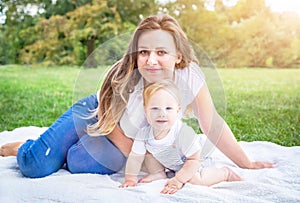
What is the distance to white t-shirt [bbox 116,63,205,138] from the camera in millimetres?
1405

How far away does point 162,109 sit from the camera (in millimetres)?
1360

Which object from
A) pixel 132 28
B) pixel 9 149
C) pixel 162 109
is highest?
pixel 132 28

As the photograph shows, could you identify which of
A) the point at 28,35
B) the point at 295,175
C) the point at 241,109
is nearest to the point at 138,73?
the point at 295,175

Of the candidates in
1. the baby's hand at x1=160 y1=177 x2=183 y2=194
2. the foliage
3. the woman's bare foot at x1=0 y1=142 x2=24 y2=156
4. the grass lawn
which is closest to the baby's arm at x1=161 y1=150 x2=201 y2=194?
the baby's hand at x1=160 y1=177 x2=183 y2=194

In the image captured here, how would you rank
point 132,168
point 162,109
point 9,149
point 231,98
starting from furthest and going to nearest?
point 231,98, point 9,149, point 132,168, point 162,109

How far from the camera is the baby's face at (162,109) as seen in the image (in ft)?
4.46

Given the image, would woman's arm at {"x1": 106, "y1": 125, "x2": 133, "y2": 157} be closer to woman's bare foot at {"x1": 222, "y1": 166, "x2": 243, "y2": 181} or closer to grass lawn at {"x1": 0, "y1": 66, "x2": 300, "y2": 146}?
grass lawn at {"x1": 0, "y1": 66, "x2": 300, "y2": 146}

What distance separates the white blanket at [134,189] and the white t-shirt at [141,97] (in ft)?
0.59

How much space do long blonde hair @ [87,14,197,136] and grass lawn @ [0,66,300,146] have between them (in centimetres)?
9

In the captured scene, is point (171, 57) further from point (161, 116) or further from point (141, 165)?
point (141, 165)

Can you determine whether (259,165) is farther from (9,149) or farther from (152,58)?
(9,149)

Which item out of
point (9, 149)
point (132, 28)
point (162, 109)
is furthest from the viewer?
point (132, 28)

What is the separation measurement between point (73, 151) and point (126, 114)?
275 millimetres

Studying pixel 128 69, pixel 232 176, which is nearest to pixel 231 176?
pixel 232 176
